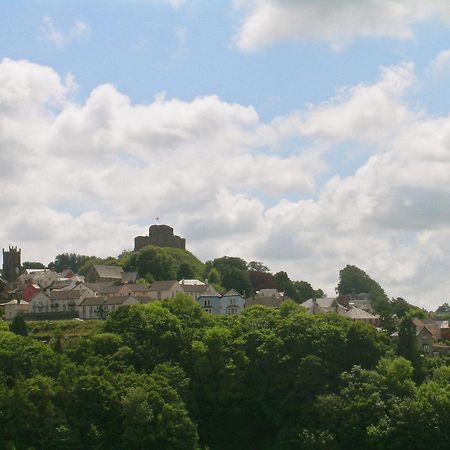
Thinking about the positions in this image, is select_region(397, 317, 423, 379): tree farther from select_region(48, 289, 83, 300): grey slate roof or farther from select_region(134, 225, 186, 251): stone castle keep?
select_region(134, 225, 186, 251): stone castle keep

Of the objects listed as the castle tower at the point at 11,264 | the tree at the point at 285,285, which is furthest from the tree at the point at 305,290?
the castle tower at the point at 11,264

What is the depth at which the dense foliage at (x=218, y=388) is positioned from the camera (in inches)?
2323

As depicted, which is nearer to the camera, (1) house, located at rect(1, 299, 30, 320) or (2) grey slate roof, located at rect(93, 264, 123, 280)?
(1) house, located at rect(1, 299, 30, 320)

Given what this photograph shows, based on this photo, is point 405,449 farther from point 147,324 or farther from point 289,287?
point 289,287

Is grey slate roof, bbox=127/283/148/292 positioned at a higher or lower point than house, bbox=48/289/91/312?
higher

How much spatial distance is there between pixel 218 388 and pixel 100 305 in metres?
31.2

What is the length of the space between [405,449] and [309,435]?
617 centimetres

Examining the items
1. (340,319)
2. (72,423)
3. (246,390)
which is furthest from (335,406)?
(72,423)

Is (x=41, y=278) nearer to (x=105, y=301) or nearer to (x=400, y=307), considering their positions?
(x=105, y=301)

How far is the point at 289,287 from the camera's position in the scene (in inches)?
5025

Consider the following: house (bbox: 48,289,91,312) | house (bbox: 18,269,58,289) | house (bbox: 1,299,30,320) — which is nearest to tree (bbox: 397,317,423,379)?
house (bbox: 48,289,91,312)

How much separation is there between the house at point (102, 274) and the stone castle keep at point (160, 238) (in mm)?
33143

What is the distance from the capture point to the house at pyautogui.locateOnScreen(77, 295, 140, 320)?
92625 mm

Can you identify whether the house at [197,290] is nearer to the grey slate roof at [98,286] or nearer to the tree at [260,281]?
the grey slate roof at [98,286]
